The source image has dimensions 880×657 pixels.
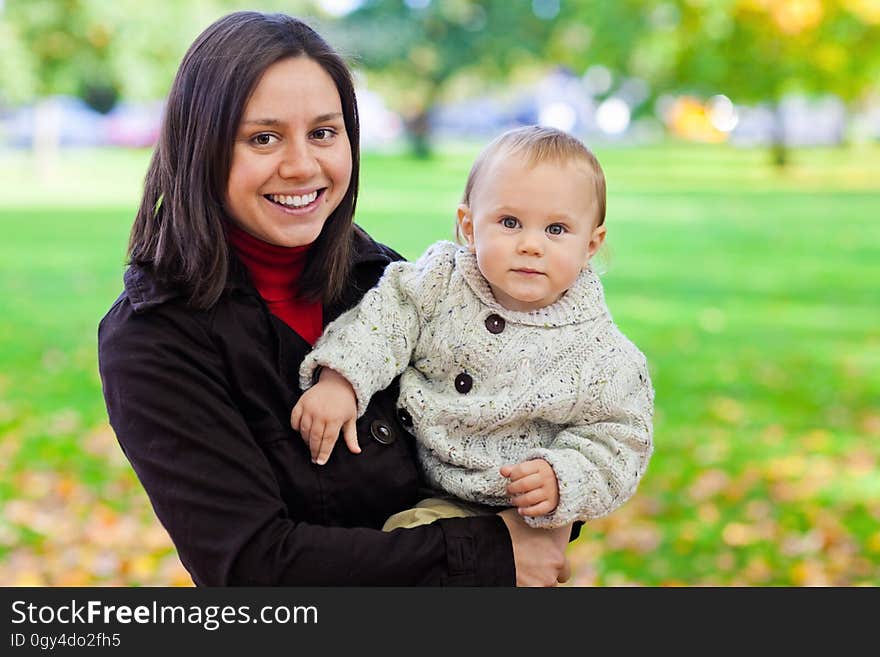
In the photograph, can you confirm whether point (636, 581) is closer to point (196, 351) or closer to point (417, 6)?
point (196, 351)

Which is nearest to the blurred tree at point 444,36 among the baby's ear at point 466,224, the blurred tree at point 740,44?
the blurred tree at point 740,44

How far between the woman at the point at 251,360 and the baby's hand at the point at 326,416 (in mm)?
31

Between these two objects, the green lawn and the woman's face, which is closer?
the woman's face

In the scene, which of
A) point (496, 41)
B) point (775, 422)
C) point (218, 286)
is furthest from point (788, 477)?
point (496, 41)

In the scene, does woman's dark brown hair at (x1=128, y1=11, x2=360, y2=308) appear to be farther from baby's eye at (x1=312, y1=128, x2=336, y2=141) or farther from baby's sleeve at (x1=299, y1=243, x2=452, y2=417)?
baby's sleeve at (x1=299, y1=243, x2=452, y2=417)

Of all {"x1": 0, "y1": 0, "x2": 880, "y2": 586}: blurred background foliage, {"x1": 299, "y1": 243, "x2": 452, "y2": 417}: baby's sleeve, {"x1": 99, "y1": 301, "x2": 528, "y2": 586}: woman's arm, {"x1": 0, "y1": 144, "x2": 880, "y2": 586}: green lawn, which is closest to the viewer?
{"x1": 99, "y1": 301, "x2": 528, "y2": 586}: woman's arm

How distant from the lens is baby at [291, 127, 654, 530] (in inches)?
97.9

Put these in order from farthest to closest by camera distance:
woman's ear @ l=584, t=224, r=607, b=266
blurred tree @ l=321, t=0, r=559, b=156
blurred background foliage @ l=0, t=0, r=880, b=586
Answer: blurred tree @ l=321, t=0, r=559, b=156 < blurred background foliage @ l=0, t=0, r=880, b=586 < woman's ear @ l=584, t=224, r=607, b=266

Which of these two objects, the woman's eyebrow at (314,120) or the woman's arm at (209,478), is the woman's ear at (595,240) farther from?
the woman's arm at (209,478)

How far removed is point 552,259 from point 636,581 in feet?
12.4

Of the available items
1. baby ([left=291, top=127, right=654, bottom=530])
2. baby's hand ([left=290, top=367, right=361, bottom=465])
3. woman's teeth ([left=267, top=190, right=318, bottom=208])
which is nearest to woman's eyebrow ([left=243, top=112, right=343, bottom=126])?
woman's teeth ([left=267, top=190, right=318, bottom=208])

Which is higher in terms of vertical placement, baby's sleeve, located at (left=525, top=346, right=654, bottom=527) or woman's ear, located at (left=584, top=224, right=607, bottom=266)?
woman's ear, located at (left=584, top=224, right=607, bottom=266)

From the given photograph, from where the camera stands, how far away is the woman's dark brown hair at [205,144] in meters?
2.38

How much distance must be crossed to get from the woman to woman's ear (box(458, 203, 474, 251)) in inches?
11.0
